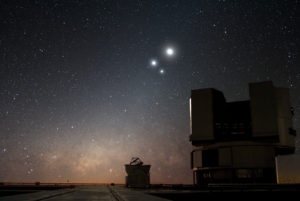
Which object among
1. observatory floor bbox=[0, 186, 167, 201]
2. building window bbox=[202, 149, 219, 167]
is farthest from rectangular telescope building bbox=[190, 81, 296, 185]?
observatory floor bbox=[0, 186, 167, 201]

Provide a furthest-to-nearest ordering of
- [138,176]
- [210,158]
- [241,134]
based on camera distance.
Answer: [210,158]
[241,134]
[138,176]

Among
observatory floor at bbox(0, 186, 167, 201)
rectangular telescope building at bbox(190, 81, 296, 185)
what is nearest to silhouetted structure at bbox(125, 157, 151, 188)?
rectangular telescope building at bbox(190, 81, 296, 185)

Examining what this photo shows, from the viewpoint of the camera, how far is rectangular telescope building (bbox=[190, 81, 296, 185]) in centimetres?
7219

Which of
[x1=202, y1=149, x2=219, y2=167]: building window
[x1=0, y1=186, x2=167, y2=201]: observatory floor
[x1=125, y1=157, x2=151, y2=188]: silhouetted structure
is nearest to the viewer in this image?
[x1=0, y1=186, x2=167, y2=201]: observatory floor

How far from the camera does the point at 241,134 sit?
76188mm

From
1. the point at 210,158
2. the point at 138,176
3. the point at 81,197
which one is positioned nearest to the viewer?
the point at 81,197

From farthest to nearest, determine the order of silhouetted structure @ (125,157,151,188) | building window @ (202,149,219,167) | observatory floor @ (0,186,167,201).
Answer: building window @ (202,149,219,167)
silhouetted structure @ (125,157,151,188)
observatory floor @ (0,186,167,201)

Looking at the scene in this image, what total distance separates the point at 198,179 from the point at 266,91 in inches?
1209

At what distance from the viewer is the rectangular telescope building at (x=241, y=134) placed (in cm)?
7219

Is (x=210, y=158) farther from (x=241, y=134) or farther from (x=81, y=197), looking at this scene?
(x=81, y=197)

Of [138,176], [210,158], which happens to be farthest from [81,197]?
[210,158]

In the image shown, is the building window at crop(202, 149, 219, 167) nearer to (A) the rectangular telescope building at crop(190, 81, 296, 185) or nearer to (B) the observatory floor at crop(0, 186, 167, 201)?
(A) the rectangular telescope building at crop(190, 81, 296, 185)

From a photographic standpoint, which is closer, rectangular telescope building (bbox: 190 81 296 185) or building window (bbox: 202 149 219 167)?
rectangular telescope building (bbox: 190 81 296 185)

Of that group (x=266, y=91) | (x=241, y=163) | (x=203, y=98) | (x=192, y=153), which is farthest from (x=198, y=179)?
(x=266, y=91)
